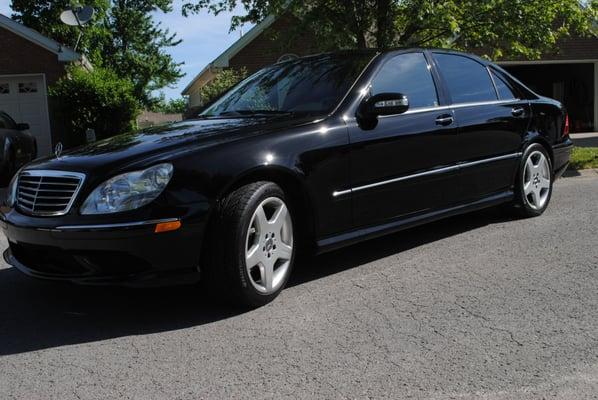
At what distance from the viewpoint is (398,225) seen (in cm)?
466

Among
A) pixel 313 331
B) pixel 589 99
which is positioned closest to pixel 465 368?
pixel 313 331

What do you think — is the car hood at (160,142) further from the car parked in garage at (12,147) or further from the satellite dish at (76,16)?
the satellite dish at (76,16)

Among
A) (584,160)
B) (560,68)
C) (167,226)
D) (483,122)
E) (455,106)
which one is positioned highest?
(560,68)

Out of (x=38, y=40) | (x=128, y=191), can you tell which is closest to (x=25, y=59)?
(x=38, y=40)

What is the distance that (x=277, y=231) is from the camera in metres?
3.90

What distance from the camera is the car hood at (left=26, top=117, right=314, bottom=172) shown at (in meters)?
3.60

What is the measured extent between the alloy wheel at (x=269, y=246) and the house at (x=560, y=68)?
46.1 ft

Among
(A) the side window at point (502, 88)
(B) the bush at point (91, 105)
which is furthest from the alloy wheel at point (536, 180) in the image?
(B) the bush at point (91, 105)

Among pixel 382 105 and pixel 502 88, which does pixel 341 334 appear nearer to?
pixel 382 105

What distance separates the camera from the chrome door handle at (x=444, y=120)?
16.3 feet

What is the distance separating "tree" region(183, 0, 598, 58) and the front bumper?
23.6 feet

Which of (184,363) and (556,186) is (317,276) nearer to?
(184,363)

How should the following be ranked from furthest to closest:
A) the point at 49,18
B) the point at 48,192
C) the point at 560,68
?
the point at 49,18
the point at 560,68
the point at 48,192

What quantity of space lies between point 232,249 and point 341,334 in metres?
0.77
